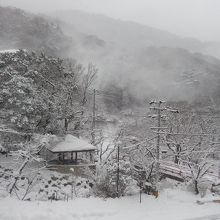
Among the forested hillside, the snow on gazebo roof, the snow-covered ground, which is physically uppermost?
the forested hillside

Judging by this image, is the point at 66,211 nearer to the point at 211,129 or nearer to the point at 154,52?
the point at 211,129

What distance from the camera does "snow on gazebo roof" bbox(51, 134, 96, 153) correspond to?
30125 millimetres

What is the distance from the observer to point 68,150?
3039 centimetres

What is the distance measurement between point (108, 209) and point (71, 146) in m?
14.4

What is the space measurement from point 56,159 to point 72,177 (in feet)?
12.5

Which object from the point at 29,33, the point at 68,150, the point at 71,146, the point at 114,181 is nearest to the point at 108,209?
the point at 114,181

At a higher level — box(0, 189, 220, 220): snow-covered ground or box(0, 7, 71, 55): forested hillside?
box(0, 7, 71, 55): forested hillside

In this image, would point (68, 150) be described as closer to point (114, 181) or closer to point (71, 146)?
point (71, 146)

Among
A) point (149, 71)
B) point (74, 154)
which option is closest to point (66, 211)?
point (74, 154)

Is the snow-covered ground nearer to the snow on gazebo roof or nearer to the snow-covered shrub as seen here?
the snow-covered shrub

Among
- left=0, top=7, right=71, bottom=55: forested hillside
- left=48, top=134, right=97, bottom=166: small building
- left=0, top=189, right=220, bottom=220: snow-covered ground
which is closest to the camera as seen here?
left=0, top=189, right=220, bottom=220: snow-covered ground

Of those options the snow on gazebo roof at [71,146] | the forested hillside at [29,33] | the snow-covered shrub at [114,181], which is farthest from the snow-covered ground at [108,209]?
the forested hillside at [29,33]

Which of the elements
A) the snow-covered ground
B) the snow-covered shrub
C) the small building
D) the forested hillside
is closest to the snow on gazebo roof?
the small building

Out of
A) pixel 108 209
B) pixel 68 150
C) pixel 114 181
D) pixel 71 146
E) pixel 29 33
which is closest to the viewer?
pixel 108 209
